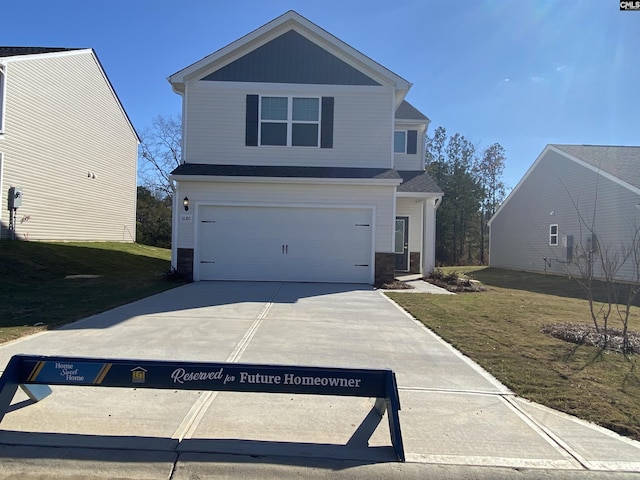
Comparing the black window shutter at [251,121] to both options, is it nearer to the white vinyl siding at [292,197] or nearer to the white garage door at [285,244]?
the white vinyl siding at [292,197]

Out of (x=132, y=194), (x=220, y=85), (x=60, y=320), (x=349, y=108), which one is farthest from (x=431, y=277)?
(x=132, y=194)

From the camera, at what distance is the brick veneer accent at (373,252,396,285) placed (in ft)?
43.1

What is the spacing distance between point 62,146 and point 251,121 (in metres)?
12.5

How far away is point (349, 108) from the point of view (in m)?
13.7

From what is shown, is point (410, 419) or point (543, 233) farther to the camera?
point (543, 233)

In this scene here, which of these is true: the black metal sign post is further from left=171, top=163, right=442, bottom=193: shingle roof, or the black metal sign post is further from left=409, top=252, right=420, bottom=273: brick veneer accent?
left=409, top=252, right=420, bottom=273: brick veneer accent

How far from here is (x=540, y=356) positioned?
5.83 m

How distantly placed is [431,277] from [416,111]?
828 centimetres

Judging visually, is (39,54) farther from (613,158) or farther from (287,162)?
(613,158)

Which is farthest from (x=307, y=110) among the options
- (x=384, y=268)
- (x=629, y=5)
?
(x=629, y=5)

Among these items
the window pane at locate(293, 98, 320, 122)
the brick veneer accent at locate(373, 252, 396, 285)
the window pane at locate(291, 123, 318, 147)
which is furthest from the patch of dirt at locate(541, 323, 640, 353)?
the window pane at locate(293, 98, 320, 122)

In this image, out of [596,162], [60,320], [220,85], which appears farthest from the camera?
[596,162]

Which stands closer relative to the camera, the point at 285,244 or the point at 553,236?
the point at 285,244

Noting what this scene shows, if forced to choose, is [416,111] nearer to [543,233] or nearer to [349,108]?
[349,108]
